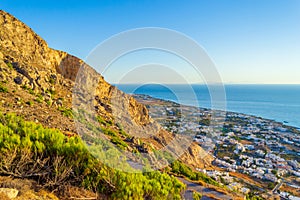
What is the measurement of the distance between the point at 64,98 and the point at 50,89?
0.96m

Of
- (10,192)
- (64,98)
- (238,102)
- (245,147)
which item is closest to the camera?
(10,192)

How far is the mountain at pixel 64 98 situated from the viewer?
29.9 feet

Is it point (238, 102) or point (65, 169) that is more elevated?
point (238, 102)

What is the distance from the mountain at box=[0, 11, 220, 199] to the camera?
9.10 meters

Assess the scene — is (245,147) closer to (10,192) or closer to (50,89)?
(50,89)

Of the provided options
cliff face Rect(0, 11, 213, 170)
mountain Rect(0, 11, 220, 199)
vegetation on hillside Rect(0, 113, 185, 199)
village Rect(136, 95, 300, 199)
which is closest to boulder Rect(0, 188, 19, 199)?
vegetation on hillside Rect(0, 113, 185, 199)

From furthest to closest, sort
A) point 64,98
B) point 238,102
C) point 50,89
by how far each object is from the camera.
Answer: point 238,102 < point 64,98 < point 50,89

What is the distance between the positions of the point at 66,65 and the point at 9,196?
16.2 meters

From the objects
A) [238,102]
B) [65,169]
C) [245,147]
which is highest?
[238,102]

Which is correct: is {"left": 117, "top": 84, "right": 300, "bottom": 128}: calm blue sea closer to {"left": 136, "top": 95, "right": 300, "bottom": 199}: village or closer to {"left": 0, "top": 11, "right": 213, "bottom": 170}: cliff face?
{"left": 136, "top": 95, "right": 300, "bottom": 199}: village

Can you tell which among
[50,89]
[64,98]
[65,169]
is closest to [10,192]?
[65,169]

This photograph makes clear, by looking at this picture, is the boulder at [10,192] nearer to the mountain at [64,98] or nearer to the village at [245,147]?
the mountain at [64,98]

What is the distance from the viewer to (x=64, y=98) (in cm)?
1288

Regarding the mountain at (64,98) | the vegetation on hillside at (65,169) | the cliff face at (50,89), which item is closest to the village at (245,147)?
the mountain at (64,98)
